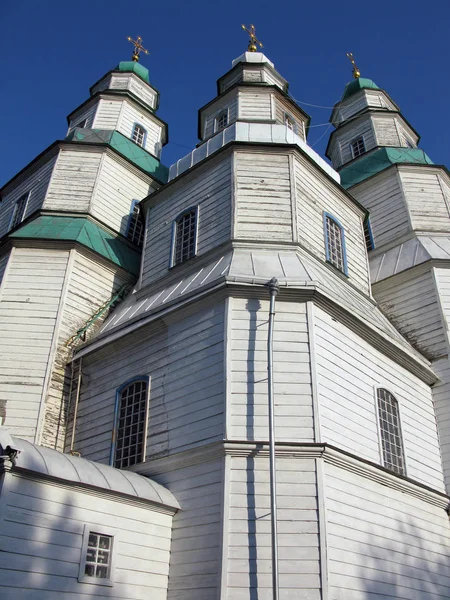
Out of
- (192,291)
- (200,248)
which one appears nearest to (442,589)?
(192,291)

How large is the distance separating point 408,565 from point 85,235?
11152 millimetres

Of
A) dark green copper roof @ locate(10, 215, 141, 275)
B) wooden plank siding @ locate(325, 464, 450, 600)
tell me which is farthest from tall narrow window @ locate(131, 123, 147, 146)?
wooden plank siding @ locate(325, 464, 450, 600)

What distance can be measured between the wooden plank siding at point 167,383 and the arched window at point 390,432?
3675 mm

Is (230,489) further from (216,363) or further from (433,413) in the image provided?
(433,413)

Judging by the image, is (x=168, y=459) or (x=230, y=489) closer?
(x=230, y=489)

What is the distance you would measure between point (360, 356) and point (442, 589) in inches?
178

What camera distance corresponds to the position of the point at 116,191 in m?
18.4

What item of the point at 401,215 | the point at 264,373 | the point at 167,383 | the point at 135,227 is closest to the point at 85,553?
the point at 167,383

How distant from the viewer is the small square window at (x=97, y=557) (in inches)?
339

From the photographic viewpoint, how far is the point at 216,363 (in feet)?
34.7

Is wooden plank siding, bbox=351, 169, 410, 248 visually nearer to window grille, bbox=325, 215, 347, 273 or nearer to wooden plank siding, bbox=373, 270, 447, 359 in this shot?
wooden plank siding, bbox=373, 270, 447, 359

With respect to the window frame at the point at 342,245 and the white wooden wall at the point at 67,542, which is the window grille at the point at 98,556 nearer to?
the white wooden wall at the point at 67,542

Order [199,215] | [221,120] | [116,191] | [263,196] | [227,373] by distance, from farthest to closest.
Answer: [221,120], [116,191], [199,215], [263,196], [227,373]

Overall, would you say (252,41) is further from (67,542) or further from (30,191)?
(67,542)
